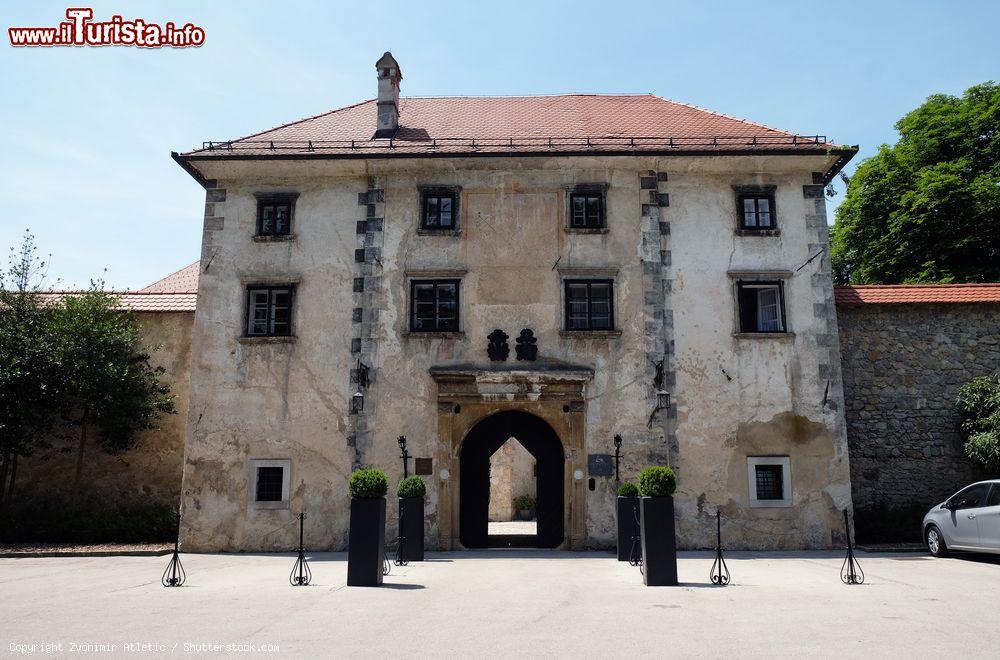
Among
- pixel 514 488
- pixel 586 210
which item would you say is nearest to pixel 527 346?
pixel 586 210

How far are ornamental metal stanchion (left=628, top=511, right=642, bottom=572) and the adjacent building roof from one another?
27.5 feet

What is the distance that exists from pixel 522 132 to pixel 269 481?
34.1ft

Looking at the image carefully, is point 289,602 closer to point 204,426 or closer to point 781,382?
point 204,426

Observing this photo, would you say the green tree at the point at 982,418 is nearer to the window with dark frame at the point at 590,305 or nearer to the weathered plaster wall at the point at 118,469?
the window with dark frame at the point at 590,305

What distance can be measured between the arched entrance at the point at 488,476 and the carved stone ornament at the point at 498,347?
1383 mm

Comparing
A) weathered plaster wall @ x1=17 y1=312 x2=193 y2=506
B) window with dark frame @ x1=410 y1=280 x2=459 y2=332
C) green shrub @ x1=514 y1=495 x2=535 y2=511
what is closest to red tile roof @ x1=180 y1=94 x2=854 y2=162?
window with dark frame @ x1=410 y1=280 x2=459 y2=332

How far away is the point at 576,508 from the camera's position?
646 inches

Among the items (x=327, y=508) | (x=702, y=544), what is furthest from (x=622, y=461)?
(x=327, y=508)

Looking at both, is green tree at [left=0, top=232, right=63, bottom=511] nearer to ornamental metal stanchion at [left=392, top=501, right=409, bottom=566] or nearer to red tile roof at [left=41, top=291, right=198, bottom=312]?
red tile roof at [left=41, top=291, right=198, bottom=312]

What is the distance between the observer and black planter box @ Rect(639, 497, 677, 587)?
10.7 m

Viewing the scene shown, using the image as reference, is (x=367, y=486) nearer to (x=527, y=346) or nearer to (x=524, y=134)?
(x=527, y=346)

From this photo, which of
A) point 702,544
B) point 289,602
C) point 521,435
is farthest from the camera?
point 521,435

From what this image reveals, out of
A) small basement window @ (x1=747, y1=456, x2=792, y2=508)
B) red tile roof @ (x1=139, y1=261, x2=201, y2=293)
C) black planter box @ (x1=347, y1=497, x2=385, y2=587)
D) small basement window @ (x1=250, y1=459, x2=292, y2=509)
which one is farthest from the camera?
A: red tile roof @ (x1=139, y1=261, x2=201, y2=293)

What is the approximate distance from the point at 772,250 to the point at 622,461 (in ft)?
20.0
